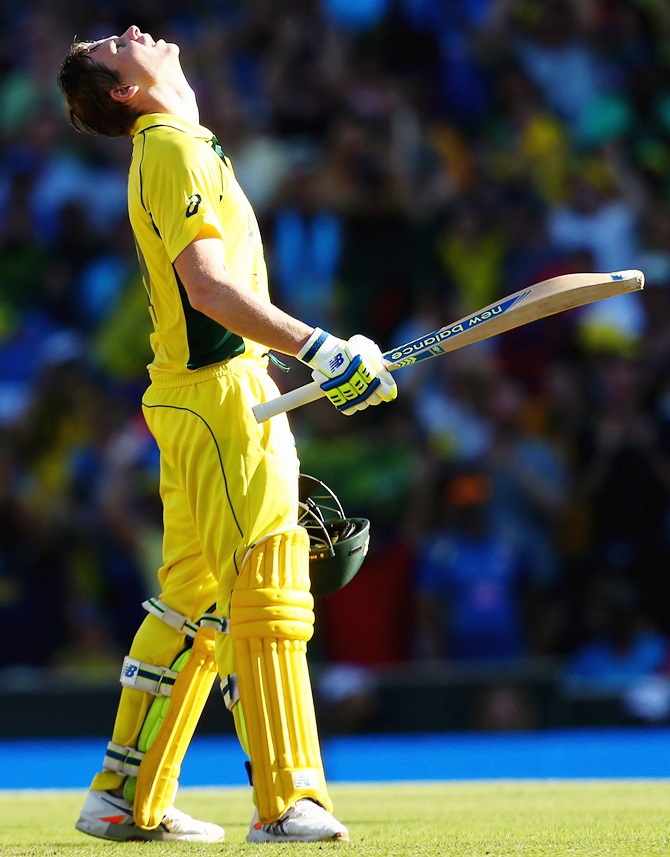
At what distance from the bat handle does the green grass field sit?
982mm

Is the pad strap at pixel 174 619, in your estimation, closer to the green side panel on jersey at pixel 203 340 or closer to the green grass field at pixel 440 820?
the green grass field at pixel 440 820

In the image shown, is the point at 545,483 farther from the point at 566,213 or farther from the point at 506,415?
the point at 566,213

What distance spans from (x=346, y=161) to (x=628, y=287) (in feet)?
21.1

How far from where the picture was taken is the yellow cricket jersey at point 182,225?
129 inches

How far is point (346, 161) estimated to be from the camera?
31.4 ft

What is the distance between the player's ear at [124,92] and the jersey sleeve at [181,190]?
226 millimetres

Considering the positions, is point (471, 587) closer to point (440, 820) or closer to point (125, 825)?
point (440, 820)

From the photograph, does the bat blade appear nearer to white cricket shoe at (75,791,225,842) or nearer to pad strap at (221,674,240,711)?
pad strap at (221,674,240,711)

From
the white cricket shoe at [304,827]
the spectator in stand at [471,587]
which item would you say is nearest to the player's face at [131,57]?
the white cricket shoe at [304,827]

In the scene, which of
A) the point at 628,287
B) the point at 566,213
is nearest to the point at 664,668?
the point at 566,213

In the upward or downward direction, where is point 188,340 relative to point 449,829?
upward

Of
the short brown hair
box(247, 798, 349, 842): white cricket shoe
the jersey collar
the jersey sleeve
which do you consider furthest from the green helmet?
the short brown hair

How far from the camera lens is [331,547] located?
3.55m

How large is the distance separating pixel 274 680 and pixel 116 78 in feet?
5.11
